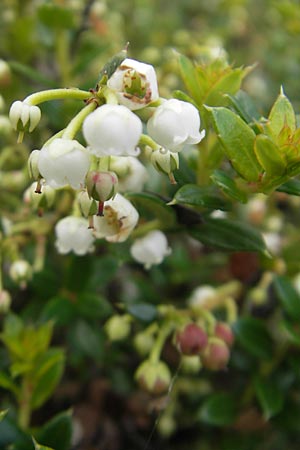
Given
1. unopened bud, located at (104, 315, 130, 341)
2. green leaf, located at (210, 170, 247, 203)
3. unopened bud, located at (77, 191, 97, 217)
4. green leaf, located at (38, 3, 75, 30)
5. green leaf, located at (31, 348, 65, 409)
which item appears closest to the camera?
unopened bud, located at (77, 191, 97, 217)

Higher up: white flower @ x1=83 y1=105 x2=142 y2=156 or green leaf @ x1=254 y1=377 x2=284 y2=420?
white flower @ x1=83 y1=105 x2=142 y2=156

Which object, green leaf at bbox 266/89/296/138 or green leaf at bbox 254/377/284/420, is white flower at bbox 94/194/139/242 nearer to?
green leaf at bbox 266/89/296/138

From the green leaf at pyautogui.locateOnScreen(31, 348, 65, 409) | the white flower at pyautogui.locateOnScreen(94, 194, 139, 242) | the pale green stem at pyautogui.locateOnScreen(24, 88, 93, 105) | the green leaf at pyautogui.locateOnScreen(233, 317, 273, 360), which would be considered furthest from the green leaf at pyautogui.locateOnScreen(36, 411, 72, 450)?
the pale green stem at pyautogui.locateOnScreen(24, 88, 93, 105)

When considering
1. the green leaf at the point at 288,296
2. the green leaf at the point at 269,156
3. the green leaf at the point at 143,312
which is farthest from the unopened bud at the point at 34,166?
the green leaf at the point at 288,296

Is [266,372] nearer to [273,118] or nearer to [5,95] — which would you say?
[273,118]

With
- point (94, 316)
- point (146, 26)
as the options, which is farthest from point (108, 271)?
point (146, 26)

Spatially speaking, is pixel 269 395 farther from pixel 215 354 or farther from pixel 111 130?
A: pixel 111 130
